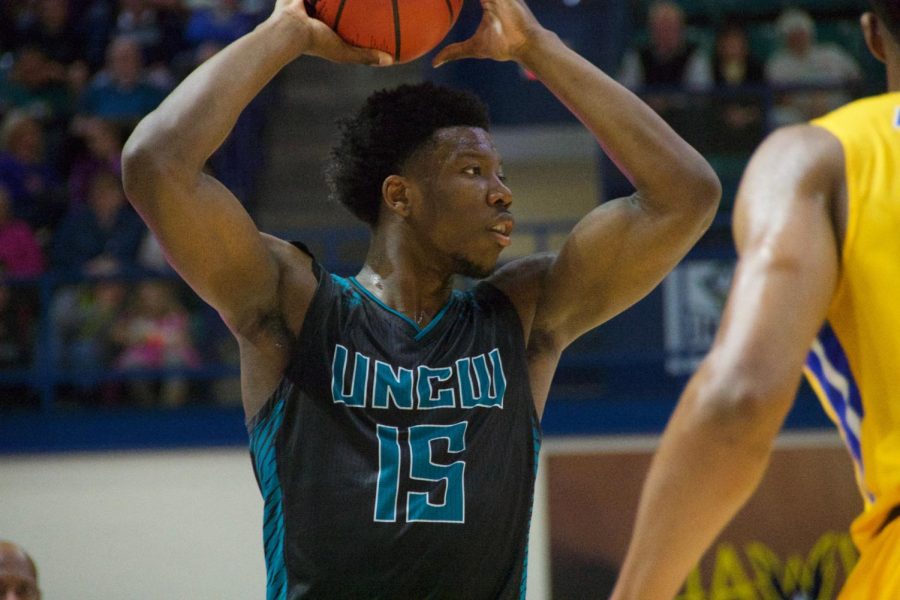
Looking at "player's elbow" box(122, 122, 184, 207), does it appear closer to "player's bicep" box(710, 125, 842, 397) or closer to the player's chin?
the player's chin

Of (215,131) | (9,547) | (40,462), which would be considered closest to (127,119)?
(40,462)

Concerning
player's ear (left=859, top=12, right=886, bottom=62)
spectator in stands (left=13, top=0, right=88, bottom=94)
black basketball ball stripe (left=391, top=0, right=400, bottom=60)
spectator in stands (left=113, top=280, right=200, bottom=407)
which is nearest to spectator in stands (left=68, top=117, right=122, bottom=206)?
spectator in stands (left=13, top=0, right=88, bottom=94)

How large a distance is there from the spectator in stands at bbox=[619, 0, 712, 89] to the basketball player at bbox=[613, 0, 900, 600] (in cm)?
752

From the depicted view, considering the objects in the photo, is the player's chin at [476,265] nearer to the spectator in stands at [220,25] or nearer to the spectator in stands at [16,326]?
the spectator in stands at [16,326]

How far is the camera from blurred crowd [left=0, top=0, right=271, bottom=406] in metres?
7.84

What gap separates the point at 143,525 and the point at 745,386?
238 inches

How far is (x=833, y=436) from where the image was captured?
704 centimetres

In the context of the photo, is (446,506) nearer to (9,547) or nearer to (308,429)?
(308,429)

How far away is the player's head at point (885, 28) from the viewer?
6.00 ft

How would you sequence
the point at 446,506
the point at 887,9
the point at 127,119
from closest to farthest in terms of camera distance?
the point at 887,9, the point at 446,506, the point at 127,119

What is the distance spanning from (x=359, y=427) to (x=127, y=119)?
23.5 feet

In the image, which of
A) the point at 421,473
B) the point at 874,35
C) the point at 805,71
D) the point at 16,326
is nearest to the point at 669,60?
the point at 805,71

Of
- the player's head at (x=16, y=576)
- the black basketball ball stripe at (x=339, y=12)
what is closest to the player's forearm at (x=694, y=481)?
the black basketball ball stripe at (x=339, y=12)

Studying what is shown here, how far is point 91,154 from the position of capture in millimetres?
9250
